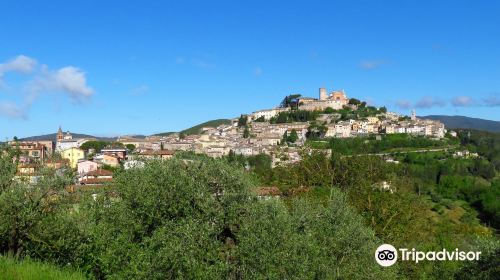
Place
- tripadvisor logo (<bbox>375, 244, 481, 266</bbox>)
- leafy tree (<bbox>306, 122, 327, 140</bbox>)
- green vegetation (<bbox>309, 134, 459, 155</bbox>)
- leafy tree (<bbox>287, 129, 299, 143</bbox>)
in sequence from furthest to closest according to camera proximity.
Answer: leafy tree (<bbox>306, 122, 327, 140</bbox>) < leafy tree (<bbox>287, 129, 299, 143</bbox>) < green vegetation (<bbox>309, 134, 459, 155</bbox>) < tripadvisor logo (<bbox>375, 244, 481, 266</bbox>)

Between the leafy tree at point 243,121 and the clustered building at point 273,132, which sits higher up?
the leafy tree at point 243,121

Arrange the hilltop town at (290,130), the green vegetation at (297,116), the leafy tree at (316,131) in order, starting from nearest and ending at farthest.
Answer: the hilltop town at (290,130), the leafy tree at (316,131), the green vegetation at (297,116)

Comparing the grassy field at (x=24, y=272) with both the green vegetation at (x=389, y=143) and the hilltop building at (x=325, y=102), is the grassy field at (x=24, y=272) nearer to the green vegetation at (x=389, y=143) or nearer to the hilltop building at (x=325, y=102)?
the green vegetation at (x=389, y=143)

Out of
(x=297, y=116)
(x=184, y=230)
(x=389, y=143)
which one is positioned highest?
(x=297, y=116)

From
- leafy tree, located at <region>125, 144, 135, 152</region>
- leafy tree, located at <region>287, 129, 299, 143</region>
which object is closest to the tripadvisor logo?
leafy tree, located at <region>287, 129, 299, 143</region>

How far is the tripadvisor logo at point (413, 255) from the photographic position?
14.9 m

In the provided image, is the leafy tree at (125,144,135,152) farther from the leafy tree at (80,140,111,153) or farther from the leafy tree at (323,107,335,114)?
the leafy tree at (323,107,335,114)

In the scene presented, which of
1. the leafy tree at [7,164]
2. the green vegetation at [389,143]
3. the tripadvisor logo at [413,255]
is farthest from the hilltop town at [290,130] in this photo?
the leafy tree at [7,164]

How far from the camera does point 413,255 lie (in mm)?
20469

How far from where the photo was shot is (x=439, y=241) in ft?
88.6

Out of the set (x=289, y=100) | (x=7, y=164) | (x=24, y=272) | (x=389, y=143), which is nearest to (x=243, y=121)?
(x=289, y=100)

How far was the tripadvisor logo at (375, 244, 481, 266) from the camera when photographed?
14.9 meters

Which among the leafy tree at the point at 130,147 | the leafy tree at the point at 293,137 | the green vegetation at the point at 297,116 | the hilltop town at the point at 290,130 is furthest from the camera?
the green vegetation at the point at 297,116

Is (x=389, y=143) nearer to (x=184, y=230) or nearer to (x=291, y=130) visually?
(x=291, y=130)
